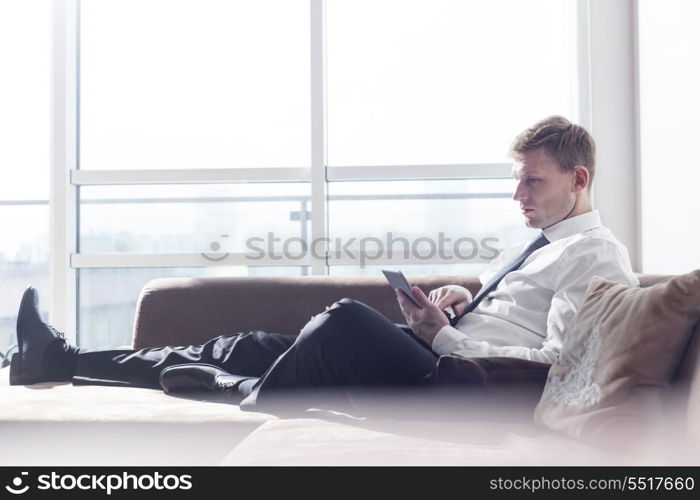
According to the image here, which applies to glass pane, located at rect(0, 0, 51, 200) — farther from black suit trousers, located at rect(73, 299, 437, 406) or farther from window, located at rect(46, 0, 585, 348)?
black suit trousers, located at rect(73, 299, 437, 406)

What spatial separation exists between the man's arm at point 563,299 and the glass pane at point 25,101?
2629 millimetres

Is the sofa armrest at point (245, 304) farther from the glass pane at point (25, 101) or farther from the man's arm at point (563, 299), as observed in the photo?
the glass pane at point (25, 101)

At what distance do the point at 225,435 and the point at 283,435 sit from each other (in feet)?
0.89

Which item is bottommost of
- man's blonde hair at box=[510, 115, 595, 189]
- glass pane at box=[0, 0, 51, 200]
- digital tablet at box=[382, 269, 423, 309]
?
digital tablet at box=[382, 269, 423, 309]

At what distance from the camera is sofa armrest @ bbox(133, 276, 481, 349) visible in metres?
2.20

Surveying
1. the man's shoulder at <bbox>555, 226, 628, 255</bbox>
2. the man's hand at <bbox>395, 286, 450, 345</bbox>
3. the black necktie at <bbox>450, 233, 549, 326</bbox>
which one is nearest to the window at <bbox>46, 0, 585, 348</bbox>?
the black necktie at <bbox>450, 233, 549, 326</bbox>

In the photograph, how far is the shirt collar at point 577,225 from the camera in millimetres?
1762

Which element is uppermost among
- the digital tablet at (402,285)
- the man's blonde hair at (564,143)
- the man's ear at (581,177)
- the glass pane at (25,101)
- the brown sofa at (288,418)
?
the glass pane at (25,101)

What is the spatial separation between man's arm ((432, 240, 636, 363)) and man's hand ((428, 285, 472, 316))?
0.39m

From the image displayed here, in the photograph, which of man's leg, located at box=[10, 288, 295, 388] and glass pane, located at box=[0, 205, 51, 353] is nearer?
man's leg, located at box=[10, 288, 295, 388]

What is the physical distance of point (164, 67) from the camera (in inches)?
130

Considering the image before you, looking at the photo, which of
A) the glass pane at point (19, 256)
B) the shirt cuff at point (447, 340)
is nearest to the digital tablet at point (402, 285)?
the shirt cuff at point (447, 340)

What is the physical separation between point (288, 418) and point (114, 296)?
2069 millimetres

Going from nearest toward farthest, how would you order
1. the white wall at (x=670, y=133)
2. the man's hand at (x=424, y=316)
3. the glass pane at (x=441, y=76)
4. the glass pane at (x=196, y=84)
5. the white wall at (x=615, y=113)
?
the man's hand at (x=424, y=316)
the white wall at (x=670, y=133)
the white wall at (x=615, y=113)
the glass pane at (x=441, y=76)
the glass pane at (x=196, y=84)
